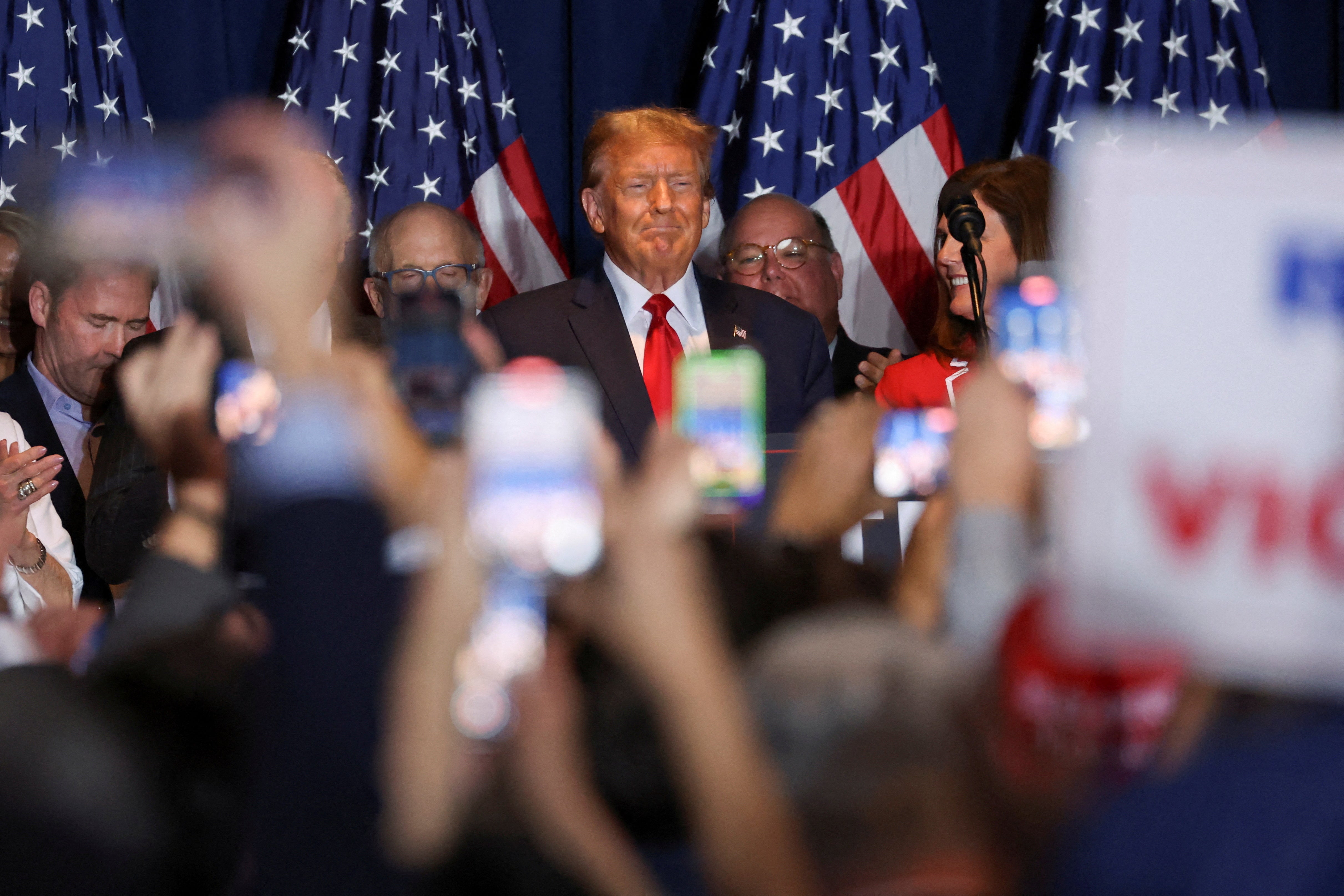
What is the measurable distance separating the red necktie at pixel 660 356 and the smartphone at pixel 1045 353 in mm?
245

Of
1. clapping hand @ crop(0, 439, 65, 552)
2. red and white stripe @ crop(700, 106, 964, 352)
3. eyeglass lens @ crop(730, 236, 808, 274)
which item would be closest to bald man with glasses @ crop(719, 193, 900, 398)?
eyeglass lens @ crop(730, 236, 808, 274)

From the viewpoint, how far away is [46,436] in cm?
189

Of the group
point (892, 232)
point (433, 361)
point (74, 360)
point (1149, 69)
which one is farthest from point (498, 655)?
point (1149, 69)

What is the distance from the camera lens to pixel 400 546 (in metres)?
0.85

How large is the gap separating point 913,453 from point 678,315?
1.47 ft

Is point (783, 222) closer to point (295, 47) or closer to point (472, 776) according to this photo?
point (295, 47)

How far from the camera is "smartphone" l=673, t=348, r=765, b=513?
89 cm

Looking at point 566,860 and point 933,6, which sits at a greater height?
point 933,6

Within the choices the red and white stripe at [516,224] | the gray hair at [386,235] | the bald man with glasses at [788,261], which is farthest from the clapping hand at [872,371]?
the red and white stripe at [516,224]

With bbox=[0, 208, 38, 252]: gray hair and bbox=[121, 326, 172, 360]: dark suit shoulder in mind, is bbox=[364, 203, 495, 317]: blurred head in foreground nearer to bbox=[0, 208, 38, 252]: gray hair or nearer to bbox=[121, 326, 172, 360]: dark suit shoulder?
bbox=[0, 208, 38, 252]: gray hair

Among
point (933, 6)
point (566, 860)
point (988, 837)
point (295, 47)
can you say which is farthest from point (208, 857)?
point (933, 6)

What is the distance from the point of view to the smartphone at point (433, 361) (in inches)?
33.9

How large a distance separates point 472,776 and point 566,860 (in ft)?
0.26

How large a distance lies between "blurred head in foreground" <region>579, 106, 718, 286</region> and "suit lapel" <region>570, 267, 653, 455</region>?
0.84ft
